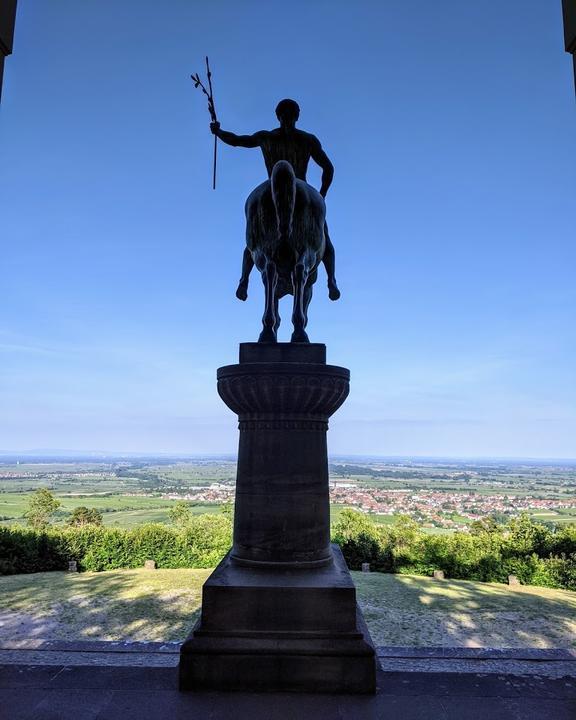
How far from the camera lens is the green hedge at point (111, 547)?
21.7 m

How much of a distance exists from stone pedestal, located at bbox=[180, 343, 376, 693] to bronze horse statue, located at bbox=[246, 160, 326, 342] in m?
0.62

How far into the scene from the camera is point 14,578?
1984cm

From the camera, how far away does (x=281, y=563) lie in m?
4.26

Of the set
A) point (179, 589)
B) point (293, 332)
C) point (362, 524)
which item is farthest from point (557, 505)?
point (293, 332)

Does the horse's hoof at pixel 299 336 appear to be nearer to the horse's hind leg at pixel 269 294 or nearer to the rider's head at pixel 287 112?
the horse's hind leg at pixel 269 294

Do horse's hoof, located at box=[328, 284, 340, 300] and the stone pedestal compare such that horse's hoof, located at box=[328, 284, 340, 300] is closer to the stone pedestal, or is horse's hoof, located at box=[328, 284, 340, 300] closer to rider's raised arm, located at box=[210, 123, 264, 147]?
the stone pedestal

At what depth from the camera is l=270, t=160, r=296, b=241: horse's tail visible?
4.77 meters

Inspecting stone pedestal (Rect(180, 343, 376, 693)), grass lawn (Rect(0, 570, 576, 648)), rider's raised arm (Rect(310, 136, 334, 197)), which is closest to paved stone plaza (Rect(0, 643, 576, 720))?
stone pedestal (Rect(180, 343, 376, 693))

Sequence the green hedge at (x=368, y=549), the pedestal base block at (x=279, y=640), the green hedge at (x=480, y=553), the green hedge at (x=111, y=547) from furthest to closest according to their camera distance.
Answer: the green hedge at (x=111, y=547) < the green hedge at (x=368, y=549) < the green hedge at (x=480, y=553) < the pedestal base block at (x=279, y=640)

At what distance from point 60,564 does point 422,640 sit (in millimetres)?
17754

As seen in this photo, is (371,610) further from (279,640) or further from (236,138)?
(236,138)

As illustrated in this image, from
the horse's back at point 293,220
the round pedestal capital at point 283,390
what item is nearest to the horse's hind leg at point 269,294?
the horse's back at point 293,220

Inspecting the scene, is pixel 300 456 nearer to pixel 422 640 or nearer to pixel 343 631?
pixel 343 631

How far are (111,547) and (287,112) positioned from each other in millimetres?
23327
